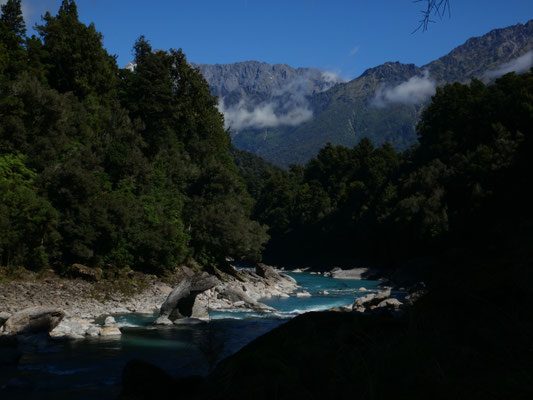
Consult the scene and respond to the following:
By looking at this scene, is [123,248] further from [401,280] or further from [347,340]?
[347,340]

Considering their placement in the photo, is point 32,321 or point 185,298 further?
point 185,298

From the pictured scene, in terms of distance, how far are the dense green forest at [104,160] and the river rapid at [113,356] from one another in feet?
28.3

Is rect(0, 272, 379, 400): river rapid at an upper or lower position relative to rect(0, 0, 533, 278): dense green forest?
lower

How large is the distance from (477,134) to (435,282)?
52306 mm

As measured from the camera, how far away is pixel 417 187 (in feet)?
165

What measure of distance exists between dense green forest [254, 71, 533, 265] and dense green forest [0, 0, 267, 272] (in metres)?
18.3

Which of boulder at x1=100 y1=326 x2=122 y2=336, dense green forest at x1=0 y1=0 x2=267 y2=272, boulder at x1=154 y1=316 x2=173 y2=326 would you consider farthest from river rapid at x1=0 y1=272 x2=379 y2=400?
dense green forest at x1=0 y1=0 x2=267 y2=272

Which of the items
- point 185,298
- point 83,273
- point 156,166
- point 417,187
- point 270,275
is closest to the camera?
point 185,298

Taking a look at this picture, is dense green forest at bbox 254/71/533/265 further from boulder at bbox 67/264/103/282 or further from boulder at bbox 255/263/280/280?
boulder at bbox 67/264/103/282

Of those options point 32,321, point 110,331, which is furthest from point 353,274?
point 32,321

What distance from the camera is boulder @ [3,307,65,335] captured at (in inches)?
506

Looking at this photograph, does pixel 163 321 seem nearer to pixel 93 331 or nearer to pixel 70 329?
pixel 93 331

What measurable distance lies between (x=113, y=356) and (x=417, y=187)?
44637 millimetres

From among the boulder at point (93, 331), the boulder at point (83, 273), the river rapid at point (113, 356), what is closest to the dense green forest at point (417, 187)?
the river rapid at point (113, 356)
